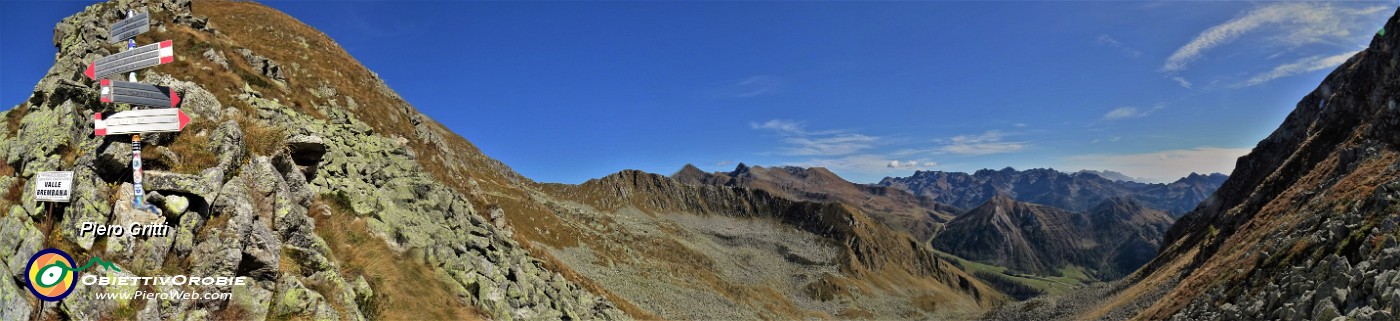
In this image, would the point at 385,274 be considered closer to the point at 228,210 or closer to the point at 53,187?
the point at 228,210

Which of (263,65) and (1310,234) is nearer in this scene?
(1310,234)

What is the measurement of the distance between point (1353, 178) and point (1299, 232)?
16992 mm

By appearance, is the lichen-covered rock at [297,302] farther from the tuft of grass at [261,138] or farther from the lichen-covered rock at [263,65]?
the lichen-covered rock at [263,65]

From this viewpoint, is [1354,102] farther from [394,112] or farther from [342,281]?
[394,112]

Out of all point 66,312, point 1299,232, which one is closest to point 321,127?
point 66,312

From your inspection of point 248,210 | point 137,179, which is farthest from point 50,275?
point 248,210

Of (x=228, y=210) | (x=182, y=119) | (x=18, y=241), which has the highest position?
(x=182, y=119)

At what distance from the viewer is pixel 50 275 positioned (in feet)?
36.8

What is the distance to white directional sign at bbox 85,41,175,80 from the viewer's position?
15047 millimetres

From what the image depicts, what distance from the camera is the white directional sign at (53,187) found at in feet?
41.3

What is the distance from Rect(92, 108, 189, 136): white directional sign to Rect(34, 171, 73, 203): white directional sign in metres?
1.56

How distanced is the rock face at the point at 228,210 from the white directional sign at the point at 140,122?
0.33 m

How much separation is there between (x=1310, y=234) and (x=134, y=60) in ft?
178

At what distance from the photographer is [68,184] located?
12.6 meters
